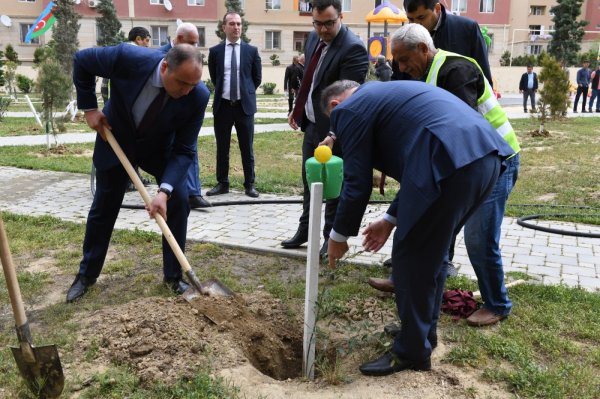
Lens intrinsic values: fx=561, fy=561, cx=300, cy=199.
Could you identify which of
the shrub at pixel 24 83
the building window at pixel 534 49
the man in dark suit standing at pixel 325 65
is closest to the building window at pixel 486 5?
the building window at pixel 534 49

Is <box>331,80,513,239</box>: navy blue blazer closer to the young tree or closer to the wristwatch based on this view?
the wristwatch

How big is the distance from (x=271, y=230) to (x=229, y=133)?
1.82 m

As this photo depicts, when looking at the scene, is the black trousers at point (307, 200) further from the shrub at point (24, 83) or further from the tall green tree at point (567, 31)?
the tall green tree at point (567, 31)

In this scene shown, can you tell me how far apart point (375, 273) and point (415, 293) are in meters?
1.70

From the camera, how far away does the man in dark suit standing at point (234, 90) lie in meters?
6.73

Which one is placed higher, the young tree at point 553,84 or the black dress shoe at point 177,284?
the young tree at point 553,84

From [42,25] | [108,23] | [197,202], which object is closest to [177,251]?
[197,202]

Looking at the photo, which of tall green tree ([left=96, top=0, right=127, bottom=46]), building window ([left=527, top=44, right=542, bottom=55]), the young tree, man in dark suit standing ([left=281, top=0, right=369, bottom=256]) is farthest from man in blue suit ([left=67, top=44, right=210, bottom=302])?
building window ([left=527, top=44, right=542, bottom=55])

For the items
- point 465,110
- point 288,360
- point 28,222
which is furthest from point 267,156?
point 465,110

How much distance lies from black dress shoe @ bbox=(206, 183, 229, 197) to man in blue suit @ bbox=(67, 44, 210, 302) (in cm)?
308

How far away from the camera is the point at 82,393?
275cm

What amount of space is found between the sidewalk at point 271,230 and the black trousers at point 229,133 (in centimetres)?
36

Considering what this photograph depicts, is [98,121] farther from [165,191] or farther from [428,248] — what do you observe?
[428,248]

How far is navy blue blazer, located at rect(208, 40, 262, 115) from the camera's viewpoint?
6754 mm
